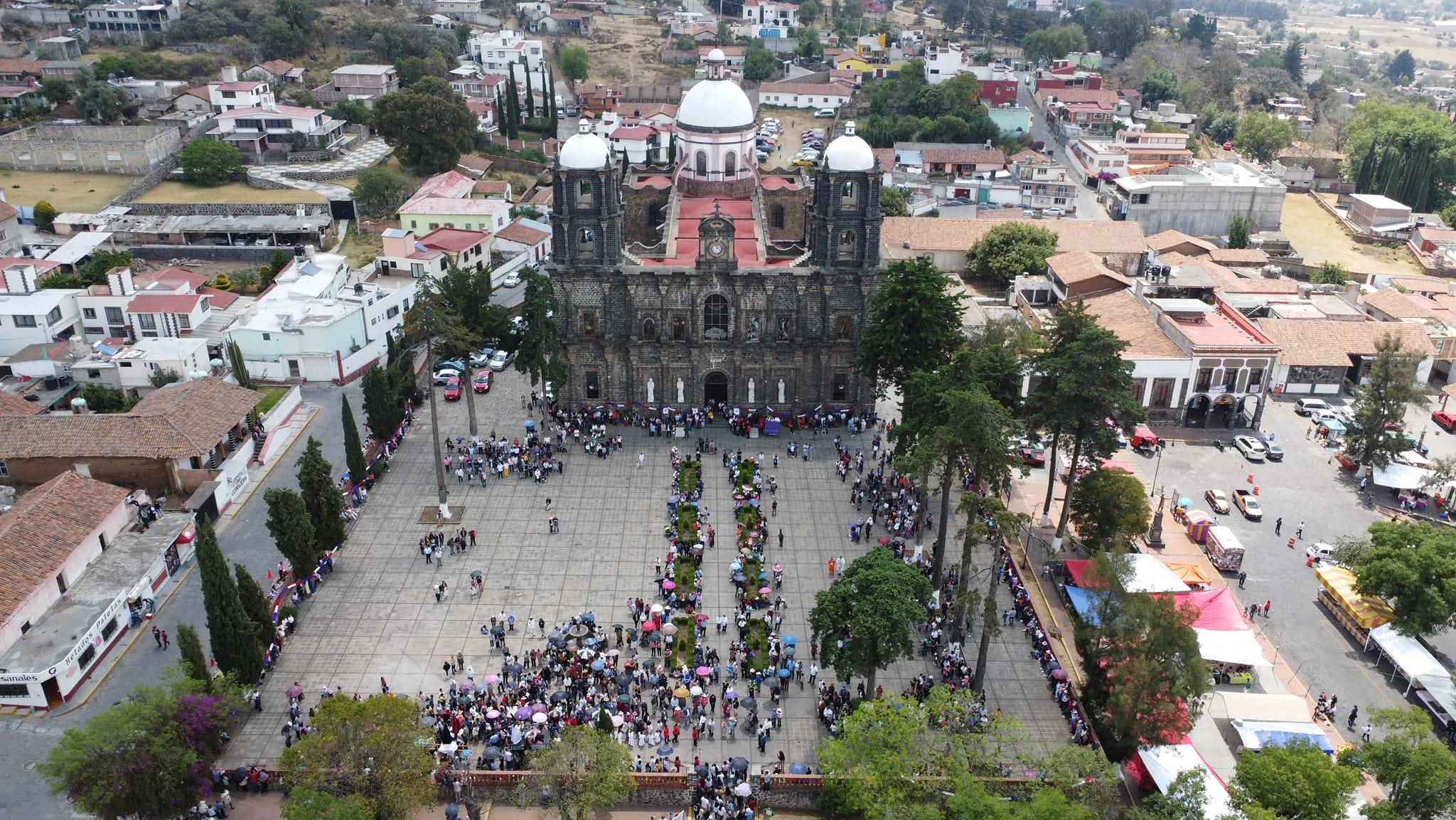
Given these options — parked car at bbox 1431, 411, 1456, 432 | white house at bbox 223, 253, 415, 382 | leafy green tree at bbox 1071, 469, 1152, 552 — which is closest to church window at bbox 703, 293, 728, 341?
white house at bbox 223, 253, 415, 382

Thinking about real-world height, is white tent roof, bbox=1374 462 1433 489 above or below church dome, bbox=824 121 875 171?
below

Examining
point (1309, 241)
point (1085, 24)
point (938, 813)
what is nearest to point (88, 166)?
point (938, 813)

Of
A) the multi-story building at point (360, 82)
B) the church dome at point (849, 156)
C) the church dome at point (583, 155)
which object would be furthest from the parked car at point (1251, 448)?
the multi-story building at point (360, 82)

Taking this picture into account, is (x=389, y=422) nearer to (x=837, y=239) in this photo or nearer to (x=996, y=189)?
(x=837, y=239)

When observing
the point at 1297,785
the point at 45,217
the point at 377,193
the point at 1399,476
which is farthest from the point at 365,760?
the point at 45,217

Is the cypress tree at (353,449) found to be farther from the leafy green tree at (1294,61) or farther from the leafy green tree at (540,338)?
the leafy green tree at (1294,61)

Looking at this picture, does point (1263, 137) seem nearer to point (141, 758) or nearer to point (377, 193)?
point (377, 193)

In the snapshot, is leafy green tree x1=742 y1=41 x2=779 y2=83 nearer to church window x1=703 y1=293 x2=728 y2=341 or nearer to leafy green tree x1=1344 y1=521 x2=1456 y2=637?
church window x1=703 y1=293 x2=728 y2=341
